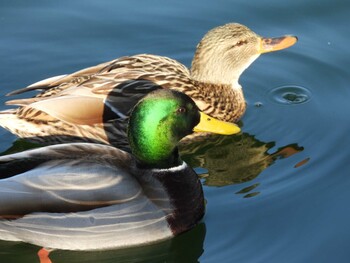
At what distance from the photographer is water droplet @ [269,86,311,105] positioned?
891 cm

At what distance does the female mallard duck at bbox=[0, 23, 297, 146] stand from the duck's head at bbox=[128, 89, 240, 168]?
3.42ft

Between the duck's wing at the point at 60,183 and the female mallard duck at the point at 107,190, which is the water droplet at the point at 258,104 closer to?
the female mallard duck at the point at 107,190

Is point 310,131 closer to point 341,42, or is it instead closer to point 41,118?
point 341,42

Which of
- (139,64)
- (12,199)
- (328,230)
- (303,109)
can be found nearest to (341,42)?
(303,109)

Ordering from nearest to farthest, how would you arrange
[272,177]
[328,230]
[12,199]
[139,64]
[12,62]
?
1. [12,199]
2. [328,230]
3. [272,177]
4. [139,64]
5. [12,62]

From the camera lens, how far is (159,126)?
6.83 m

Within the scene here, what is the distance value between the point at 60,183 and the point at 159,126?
85 cm

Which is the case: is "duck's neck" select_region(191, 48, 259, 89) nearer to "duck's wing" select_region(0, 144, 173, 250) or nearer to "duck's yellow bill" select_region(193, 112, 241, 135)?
"duck's yellow bill" select_region(193, 112, 241, 135)

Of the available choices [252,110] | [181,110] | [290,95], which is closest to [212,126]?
[181,110]

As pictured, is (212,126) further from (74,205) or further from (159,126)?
(74,205)

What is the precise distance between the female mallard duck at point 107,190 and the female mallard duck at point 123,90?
3.49 feet

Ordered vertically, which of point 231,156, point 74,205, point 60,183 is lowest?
point 231,156

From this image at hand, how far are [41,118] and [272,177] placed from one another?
2.06 meters

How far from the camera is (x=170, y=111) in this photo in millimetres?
6836
